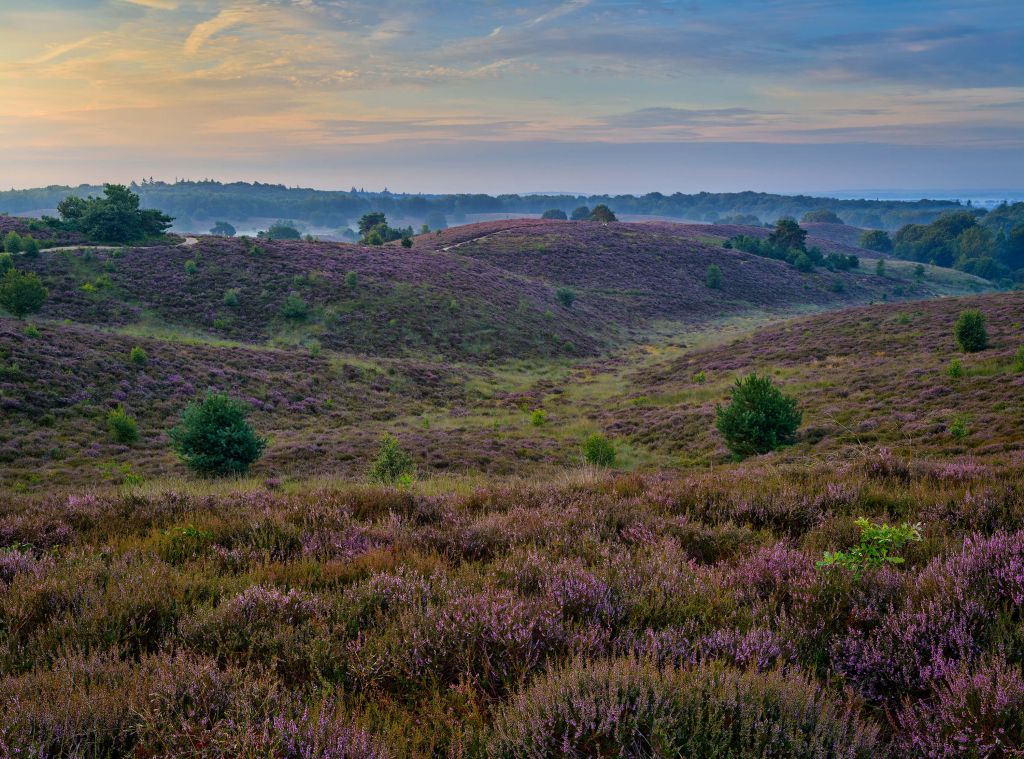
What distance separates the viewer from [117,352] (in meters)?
28.1

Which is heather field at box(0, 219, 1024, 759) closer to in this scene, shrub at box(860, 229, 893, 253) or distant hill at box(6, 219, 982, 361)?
distant hill at box(6, 219, 982, 361)

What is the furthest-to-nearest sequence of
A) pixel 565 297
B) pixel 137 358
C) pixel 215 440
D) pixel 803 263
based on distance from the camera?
pixel 803 263 → pixel 565 297 → pixel 137 358 → pixel 215 440

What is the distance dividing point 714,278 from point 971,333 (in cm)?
5418

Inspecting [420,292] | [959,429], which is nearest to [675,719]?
[959,429]

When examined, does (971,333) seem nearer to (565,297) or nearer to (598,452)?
(598,452)

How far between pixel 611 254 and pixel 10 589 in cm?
8660

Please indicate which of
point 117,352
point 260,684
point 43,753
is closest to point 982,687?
point 260,684

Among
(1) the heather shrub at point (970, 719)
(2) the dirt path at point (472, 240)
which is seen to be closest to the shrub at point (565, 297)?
Result: (2) the dirt path at point (472, 240)

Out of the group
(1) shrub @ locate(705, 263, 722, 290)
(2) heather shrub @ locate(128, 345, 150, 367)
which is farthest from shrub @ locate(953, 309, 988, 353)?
(1) shrub @ locate(705, 263, 722, 290)

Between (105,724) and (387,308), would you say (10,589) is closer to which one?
(105,724)

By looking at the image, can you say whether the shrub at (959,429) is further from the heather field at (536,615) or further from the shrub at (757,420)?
the shrub at (757,420)

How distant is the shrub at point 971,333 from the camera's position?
1072 inches

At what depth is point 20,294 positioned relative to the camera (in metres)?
29.8

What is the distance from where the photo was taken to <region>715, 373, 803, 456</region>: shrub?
17484mm
